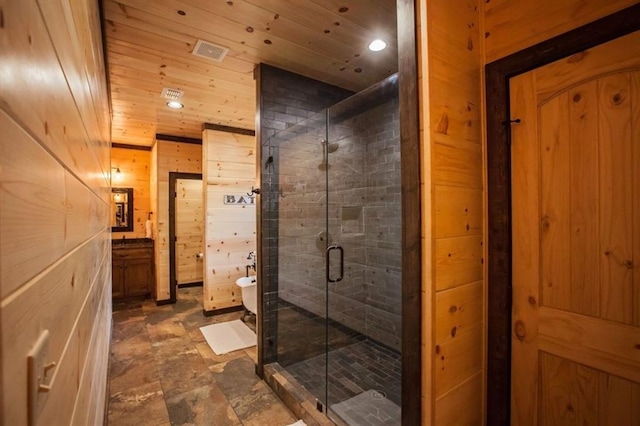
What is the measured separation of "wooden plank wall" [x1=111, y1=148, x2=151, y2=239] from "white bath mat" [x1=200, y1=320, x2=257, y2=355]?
2.84 m

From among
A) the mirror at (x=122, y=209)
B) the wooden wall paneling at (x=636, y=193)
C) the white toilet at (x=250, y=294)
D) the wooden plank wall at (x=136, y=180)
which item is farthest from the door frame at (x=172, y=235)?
the wooden wall paneling at (x=636, y=193)

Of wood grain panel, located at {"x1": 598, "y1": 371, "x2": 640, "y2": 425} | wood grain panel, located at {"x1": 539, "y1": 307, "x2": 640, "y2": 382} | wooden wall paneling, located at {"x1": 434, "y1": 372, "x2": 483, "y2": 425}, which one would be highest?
wood grain panel, located at {"x1": 539, "y1": 307, "x2": 640, "y2": 382}

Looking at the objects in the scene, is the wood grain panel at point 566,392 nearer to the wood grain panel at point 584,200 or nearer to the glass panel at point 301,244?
the wood grain panel at point 584,200

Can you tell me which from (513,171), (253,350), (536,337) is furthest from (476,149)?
(253,350)

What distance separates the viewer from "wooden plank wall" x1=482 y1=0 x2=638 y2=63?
41.9 inches

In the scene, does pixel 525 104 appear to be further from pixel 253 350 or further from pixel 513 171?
pixel 253 350

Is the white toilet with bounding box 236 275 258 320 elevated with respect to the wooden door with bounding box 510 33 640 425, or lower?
lower

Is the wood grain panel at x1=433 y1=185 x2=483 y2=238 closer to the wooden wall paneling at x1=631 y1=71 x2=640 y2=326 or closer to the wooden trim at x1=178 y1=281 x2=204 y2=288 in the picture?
the wooden wall paneling at x1=631 y1=71 x2=640 y2=326

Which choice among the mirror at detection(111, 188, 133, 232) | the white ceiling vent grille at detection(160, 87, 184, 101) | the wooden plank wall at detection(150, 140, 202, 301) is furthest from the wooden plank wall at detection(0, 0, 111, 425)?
the mirror at detection(111, 188, 133, 232)

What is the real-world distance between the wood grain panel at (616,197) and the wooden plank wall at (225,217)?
3.71m

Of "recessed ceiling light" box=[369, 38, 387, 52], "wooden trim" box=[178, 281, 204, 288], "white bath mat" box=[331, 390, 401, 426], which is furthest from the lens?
"wooden trim" box=[178, 281, 204, 288]

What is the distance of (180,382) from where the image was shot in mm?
2535

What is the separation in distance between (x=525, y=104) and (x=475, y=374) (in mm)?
1259

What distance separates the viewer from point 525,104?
1.27m
